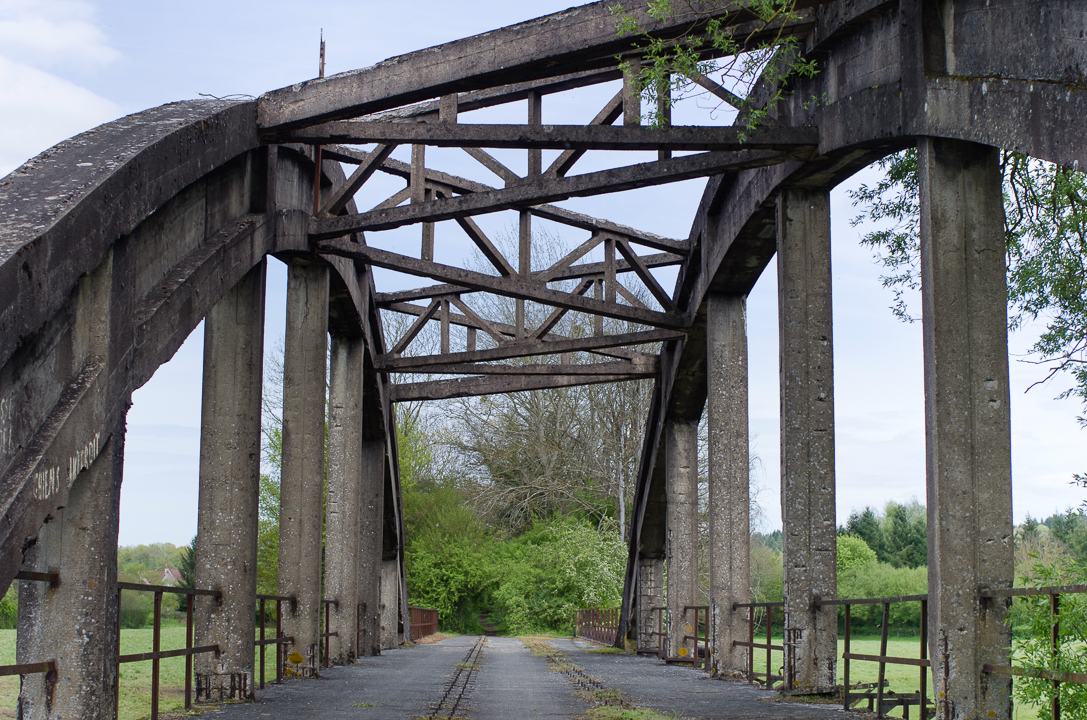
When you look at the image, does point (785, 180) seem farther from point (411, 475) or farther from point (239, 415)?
point (411, 475)

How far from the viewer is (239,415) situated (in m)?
11.3

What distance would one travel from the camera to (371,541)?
24.2 m

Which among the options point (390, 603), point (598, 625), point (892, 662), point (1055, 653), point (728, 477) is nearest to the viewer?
point (1055, 653)

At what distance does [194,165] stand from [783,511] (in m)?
6.44

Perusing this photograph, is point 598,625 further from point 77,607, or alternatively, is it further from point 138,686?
point 77,607

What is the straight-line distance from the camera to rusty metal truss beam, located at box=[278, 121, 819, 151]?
35.1ft

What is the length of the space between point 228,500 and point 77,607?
395cm

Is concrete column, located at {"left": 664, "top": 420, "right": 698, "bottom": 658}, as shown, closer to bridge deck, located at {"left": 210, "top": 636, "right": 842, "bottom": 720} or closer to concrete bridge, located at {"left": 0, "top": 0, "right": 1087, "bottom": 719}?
bridge deck, located at {"left": 210, "top": 636, "right": 842, "bottom": 720}

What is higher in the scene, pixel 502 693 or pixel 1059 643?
pixel 1059 643

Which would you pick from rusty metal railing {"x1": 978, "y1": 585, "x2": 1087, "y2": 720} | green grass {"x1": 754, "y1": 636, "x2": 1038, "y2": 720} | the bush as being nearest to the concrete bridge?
rusty metal railing {"x1": 978, "y1": 585, "x2": 1087, "y2": 720}

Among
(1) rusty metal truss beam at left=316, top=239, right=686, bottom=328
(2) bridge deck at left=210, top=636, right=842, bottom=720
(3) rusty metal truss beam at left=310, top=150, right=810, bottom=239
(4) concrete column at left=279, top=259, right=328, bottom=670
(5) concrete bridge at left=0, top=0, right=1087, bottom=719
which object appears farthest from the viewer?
(1) rusty metal truss beam at left=316, top=239, right=686, bottom=328

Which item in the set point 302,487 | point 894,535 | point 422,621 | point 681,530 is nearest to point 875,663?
point 894,535

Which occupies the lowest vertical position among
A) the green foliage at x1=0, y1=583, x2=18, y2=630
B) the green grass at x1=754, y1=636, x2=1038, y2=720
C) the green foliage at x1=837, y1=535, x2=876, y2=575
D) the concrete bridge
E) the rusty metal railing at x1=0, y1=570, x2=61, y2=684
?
the green grass at x1=754, y1=636, x2=1038, y2=720

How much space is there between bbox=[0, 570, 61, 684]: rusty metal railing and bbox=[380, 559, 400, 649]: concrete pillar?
746 inches
